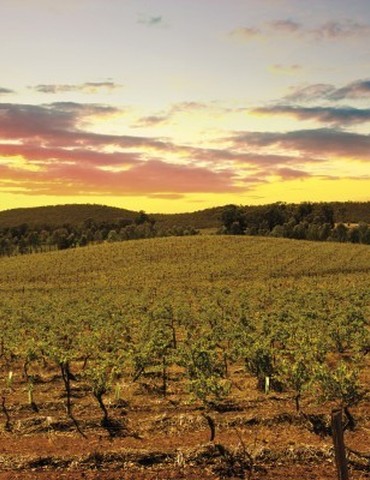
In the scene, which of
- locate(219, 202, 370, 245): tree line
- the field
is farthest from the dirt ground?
locate(219, 202, 370, 245): tree line

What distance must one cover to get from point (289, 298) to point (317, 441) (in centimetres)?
3792

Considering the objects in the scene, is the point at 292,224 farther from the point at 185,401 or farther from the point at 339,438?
the point at 339,438

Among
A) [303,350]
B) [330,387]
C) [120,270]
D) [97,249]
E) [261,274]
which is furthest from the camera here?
[97,249]

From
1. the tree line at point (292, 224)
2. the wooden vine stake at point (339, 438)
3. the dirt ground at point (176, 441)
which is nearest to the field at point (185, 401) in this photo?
the dirt ground at point (176, 441)

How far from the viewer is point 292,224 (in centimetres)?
17300

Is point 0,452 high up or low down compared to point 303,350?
down

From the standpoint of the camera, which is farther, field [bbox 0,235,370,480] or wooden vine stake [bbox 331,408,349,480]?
field [bbox 0,235,370,480]

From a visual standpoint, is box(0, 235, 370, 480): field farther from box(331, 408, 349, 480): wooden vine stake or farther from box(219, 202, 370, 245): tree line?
Result: box(219, 202, 370, 245): tree line

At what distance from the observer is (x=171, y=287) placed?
299 ft

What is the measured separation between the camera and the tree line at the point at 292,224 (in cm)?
15962

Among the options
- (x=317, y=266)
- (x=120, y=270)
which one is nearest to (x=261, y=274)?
(x=317, y=266)

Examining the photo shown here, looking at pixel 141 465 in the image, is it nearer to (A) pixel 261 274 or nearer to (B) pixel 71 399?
(B) pixel 71 399

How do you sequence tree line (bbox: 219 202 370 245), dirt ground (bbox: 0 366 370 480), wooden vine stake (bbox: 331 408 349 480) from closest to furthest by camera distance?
1. wooden vine stake (bbox: 331 408 349 480)
2. dirt ground (bbox: 0 366 370 480)
3. tree line (bbox: 219 202 370 245)

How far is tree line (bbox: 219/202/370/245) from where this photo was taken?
524 ft
